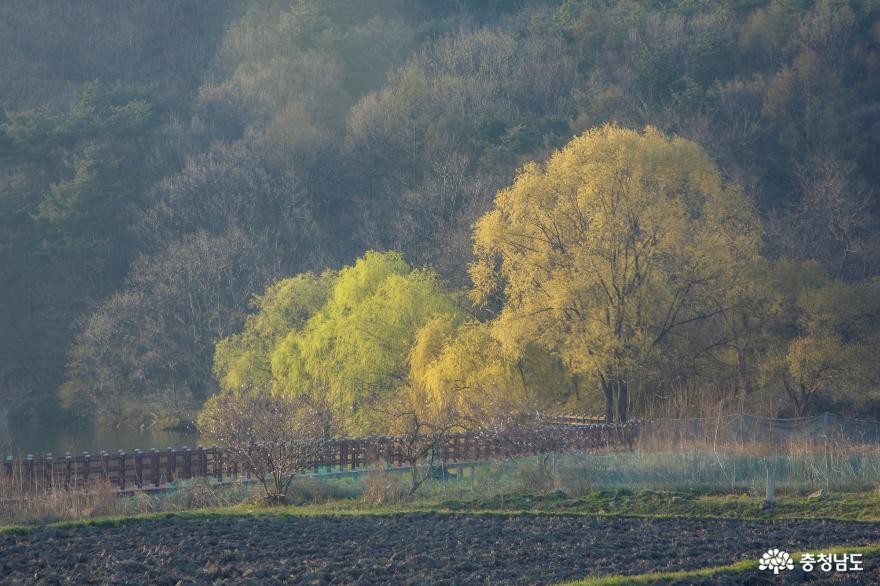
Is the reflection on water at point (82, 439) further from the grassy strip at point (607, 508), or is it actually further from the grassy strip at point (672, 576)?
the grassy strip at point (672, 576)

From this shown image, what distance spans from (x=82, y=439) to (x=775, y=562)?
137 feet

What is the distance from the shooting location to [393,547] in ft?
56.1

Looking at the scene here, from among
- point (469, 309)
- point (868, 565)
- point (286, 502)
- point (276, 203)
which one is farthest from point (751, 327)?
point (276, 203)

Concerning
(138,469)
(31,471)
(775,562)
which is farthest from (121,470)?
(775,562)

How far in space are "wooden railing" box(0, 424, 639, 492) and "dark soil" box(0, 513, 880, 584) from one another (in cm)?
555

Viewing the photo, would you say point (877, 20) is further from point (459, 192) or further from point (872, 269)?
point (459, 192)

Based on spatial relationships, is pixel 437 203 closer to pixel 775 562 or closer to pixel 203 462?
pixel 203 462

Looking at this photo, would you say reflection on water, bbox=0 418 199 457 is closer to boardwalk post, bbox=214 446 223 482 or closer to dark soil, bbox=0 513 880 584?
boardwalk post, bbox=214 446 223 482

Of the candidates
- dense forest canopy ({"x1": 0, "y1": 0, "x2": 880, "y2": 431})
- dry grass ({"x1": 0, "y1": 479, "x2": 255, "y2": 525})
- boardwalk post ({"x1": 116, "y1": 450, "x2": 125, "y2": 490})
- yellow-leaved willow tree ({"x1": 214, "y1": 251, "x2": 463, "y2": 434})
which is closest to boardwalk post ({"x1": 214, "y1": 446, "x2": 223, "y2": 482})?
dry grass ({"x1": 0, "y1": 479, "x2": 255, "y2": 525})

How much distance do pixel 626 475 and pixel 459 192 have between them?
3782 cm

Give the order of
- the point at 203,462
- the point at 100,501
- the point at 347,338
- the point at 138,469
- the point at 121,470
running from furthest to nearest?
the point at 347,338 < the point at 203,462 < the point at 138,469 < the point at 121,470 < the point at 100,501

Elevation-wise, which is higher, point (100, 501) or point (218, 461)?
point (218, 461)

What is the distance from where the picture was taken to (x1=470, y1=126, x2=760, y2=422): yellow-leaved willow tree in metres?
38.9

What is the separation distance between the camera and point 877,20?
66.1m
